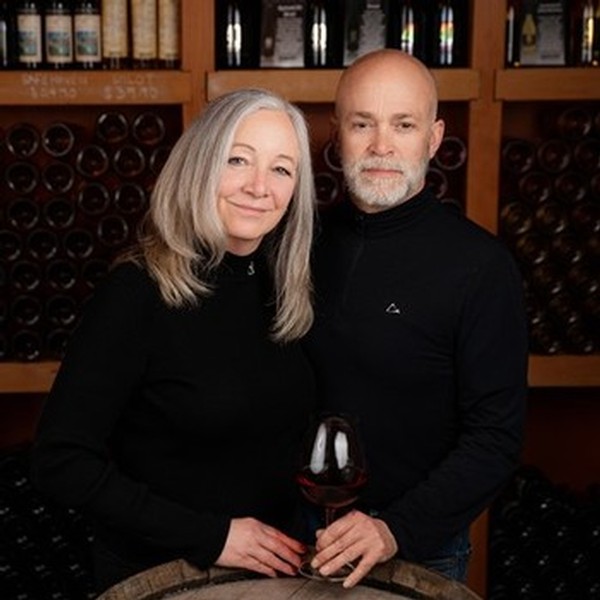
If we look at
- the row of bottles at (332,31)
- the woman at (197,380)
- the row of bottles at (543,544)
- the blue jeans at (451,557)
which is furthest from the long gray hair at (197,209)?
the row of bottles at (543,544)

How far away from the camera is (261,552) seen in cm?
185

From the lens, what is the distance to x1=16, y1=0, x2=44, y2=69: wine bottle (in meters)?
3.15

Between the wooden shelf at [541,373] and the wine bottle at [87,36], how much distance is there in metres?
0.83

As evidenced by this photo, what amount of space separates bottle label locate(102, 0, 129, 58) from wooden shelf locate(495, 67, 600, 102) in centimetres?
101

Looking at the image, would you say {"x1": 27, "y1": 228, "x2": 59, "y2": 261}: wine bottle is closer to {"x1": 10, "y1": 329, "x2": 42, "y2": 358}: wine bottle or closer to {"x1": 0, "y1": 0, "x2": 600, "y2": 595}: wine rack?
{"x1": 10, "y1": 329, "x2": 42, "y2": 358}: wine bottle

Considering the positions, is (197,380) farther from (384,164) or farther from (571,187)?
(571,187)

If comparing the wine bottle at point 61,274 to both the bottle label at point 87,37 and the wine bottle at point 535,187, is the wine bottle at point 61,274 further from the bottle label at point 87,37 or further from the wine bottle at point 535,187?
the wine bottle at point 535,187

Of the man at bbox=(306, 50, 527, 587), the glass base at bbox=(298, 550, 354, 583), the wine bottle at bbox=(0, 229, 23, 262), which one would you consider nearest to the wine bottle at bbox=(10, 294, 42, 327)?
the wine bottle at bbox=(0, 229, 23, 262)

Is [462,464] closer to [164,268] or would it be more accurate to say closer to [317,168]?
[164,268]

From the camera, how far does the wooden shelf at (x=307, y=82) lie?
3.09 metres

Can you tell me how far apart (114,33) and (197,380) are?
1.55 meters

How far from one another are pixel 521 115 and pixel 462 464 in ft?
5.61

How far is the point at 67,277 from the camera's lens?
3.30 meters

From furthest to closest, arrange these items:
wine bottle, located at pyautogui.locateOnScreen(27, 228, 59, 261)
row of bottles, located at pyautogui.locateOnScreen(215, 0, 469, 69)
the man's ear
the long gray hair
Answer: wine bottle, located at pyautogui.locateOnScreen(27, 228, 59, 261) < row of bottles, located at pyautogui.locateOnScreen(215, 0, 469, 69) < the man's ear < the long gray hair
